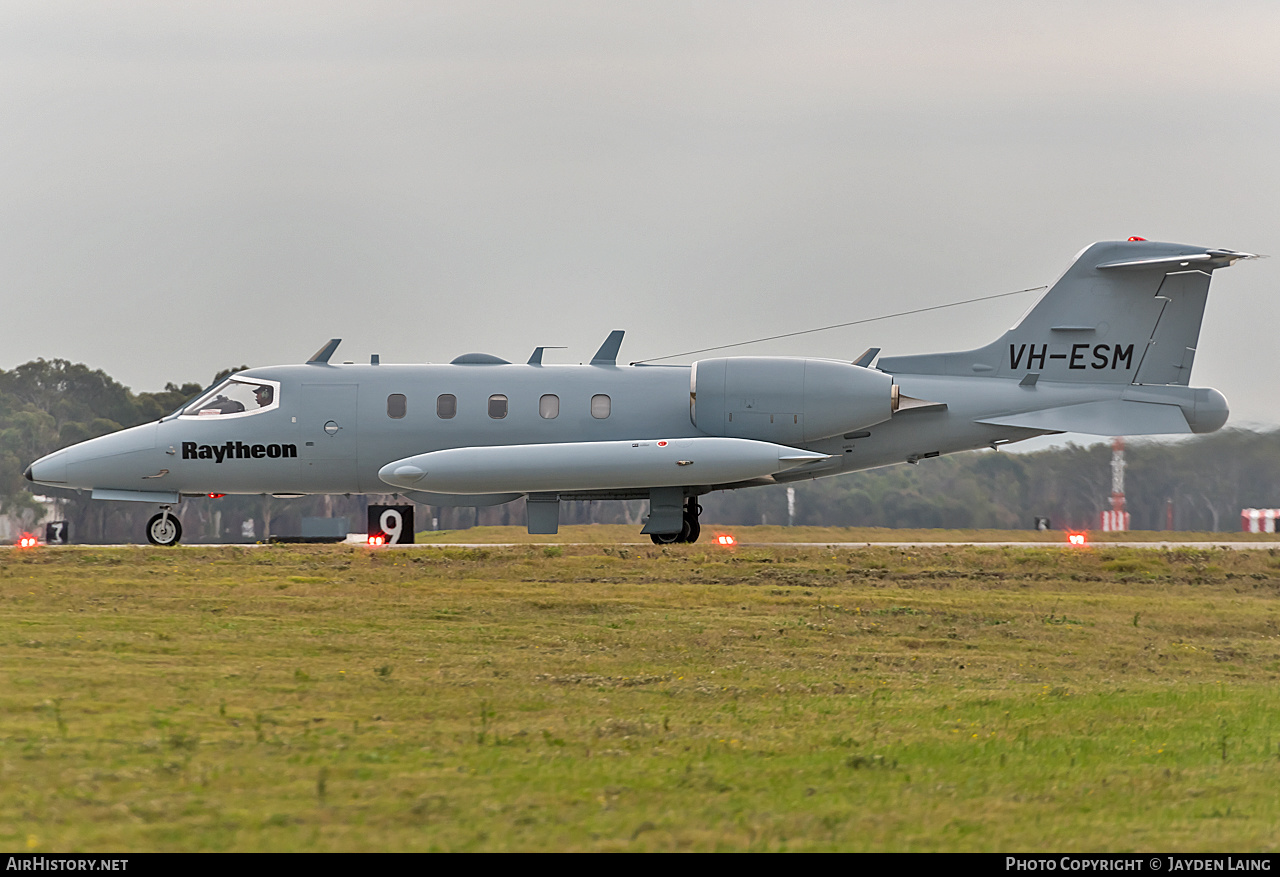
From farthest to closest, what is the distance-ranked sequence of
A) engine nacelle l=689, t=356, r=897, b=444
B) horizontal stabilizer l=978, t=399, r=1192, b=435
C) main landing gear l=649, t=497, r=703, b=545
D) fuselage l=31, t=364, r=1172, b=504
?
main landing gear l=649, t=497, r=703, b=545
horizontal stabilizer l=978, t=399, r=1192, b=435
fuselage l=31, t=364, r=1172, b=504
engine nacelle l=689, t=356, r=897, b=444

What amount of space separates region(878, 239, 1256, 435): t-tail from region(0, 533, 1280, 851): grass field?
476cm

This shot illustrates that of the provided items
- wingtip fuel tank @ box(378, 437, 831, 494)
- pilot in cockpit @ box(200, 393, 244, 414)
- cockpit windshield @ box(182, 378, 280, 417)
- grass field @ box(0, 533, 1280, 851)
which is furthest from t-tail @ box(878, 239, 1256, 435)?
pilot in cockpit @ box(200, 393, 244, 414)

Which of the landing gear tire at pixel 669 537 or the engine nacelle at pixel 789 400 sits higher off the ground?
the engine nacelle at pixel 789 400

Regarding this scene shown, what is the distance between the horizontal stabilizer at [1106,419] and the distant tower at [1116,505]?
57.0ft

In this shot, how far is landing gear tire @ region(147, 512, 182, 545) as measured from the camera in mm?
28531

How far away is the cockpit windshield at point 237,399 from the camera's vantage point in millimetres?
27250

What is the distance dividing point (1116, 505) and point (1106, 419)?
19669 mm

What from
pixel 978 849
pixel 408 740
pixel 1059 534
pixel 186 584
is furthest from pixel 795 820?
pixel 1059 534

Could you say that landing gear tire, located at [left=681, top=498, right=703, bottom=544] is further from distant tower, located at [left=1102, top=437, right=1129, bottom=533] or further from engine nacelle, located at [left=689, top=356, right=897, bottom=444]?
distant tower, located at [left=1102, top=437, right=1129, bottom=533]

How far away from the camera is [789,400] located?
26531mm

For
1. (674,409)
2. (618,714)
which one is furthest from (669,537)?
(618,714)

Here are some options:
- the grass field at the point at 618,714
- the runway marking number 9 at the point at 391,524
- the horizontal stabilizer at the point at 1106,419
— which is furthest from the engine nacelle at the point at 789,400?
the runway marking number 9 at the point at 391,524

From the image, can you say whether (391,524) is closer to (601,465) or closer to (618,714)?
(601,465)

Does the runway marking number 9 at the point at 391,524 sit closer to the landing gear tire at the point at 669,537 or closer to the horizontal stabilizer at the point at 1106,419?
the landing gear tire at the point at 669,537
